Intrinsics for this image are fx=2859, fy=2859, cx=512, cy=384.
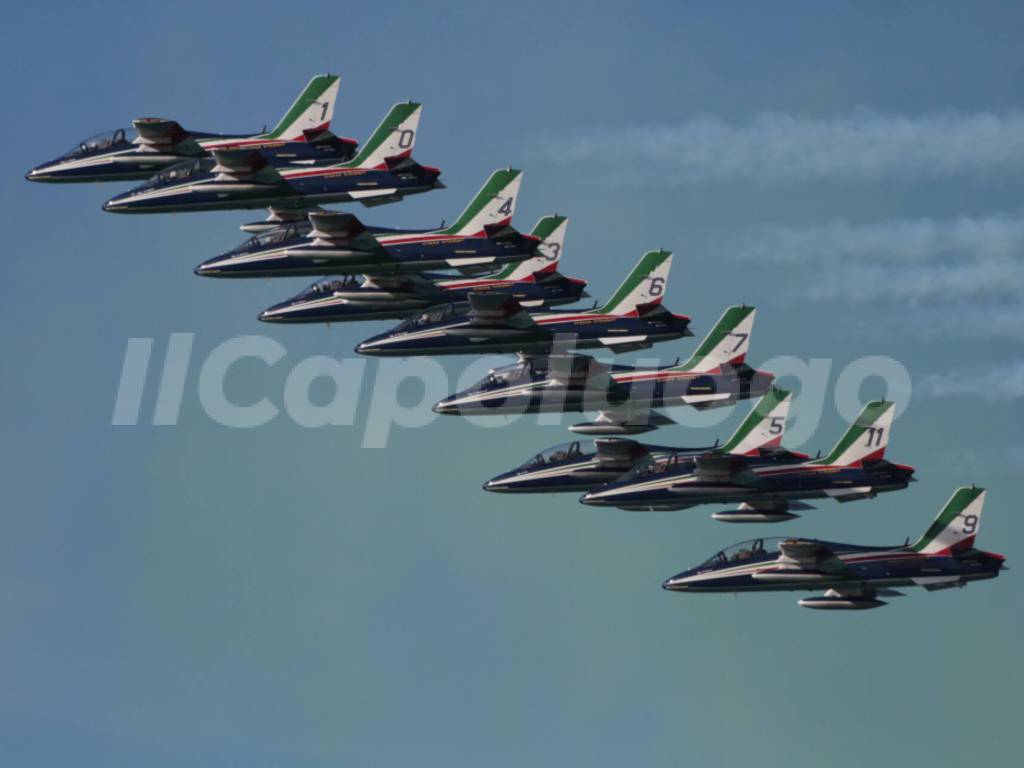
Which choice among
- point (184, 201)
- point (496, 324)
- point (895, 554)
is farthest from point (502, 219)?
point (895, 554)

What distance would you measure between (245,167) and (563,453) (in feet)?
91.1

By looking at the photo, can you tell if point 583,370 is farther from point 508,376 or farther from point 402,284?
point 402,284

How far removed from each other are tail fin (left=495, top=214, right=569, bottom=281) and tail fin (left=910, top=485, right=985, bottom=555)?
28.5m

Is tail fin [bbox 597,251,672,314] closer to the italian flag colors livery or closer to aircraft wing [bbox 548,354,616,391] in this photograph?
aircraft wing [bbox 548,354,616,391]

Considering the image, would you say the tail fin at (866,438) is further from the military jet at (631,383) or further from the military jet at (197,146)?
the military jet at (197,146)

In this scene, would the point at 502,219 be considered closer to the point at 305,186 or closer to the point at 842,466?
the point at 305,186

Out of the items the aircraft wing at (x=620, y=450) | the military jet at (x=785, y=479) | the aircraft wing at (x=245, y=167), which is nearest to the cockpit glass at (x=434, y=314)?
the aircraft wing at (x=245, y=167)

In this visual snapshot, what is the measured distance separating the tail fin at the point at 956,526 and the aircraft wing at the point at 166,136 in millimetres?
51125

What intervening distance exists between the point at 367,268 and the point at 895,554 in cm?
3691

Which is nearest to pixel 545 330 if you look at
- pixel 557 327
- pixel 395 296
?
pixel 557 327

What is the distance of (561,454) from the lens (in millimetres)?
182750

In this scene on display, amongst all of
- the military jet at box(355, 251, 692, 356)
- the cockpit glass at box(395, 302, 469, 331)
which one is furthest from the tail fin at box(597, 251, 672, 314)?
the cockpit glass at box(395, 302, 469, 331)

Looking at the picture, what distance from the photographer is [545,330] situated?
569 feet

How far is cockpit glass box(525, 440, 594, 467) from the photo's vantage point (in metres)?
182
